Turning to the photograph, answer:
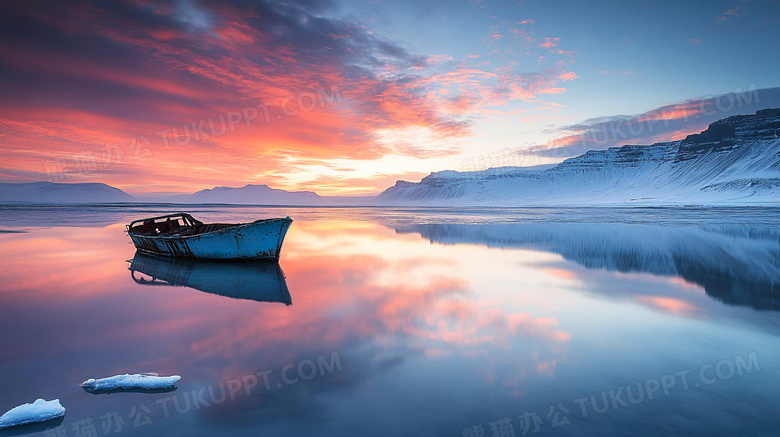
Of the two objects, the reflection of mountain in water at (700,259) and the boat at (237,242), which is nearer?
the reflection of mountain in water at (700,259)

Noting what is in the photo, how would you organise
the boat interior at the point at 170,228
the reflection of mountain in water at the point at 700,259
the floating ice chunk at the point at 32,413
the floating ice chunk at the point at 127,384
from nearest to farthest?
the floating ice chunk at the point at 32,413, the floating ice chunk at the point at 127,384, the reflection of mountain in water at the point at 700,259, the boat interior at the point at 170,228

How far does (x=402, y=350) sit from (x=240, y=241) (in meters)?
9.33

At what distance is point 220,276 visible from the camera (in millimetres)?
11055

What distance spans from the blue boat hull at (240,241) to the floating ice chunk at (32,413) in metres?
9.06

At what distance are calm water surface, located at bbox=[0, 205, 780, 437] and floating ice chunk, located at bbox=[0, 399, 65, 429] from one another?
0.14 meters

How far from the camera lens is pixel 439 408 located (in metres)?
3.93

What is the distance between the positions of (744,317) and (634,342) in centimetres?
324

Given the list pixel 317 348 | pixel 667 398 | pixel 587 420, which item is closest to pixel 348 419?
pixel 317 348

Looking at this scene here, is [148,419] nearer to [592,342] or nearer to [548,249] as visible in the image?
[592,342]

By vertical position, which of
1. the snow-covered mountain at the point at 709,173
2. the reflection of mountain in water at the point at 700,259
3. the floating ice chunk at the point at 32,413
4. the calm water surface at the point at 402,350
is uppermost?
the floating ice chunk at the point at 32,413

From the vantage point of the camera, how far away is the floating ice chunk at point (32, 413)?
11.8 ft

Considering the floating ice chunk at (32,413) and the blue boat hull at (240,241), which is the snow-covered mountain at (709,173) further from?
the floating ice chunk at (32,413)

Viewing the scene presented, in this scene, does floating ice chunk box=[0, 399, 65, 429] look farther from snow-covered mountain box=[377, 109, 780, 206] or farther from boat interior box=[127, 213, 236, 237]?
snow-covered mountain box=[377, 109, 780, 206]

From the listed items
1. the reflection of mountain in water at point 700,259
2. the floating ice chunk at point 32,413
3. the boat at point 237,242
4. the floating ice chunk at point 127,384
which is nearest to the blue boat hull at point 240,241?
the boat at point 237,242
